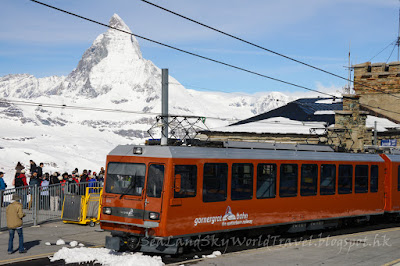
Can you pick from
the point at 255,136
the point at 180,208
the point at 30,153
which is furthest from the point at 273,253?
the point at 30,153

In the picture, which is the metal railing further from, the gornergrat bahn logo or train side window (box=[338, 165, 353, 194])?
train side window (box=[338, 165, 353, 194])

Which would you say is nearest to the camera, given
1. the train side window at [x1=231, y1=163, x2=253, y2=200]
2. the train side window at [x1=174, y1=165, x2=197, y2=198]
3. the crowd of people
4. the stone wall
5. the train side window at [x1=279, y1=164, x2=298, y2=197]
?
the train side window at [x1=174, y1=165, x2=197, y2=198]

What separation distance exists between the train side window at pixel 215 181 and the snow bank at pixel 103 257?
2.24 m

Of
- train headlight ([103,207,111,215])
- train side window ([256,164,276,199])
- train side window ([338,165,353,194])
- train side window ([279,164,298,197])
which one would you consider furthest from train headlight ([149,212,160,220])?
train side window ([338,165,353,194])

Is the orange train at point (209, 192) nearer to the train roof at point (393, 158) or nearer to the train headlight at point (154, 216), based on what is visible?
the train headlight at point (154, 216)

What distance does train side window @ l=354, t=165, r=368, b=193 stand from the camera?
20047mm

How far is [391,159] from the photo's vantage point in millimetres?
21766

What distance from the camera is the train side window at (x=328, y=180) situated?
60.4 feet

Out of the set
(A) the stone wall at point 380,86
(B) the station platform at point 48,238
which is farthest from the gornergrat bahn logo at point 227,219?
(A) the stone wall at point 380,86

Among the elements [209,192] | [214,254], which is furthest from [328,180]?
[214,254]

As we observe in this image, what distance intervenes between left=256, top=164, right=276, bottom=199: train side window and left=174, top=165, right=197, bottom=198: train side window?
261cm

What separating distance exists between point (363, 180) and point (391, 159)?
84.5 inches

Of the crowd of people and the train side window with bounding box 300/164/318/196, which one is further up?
the train side window with bounding box 300/164/318/196

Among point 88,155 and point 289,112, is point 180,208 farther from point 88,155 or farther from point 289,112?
point 88,155
